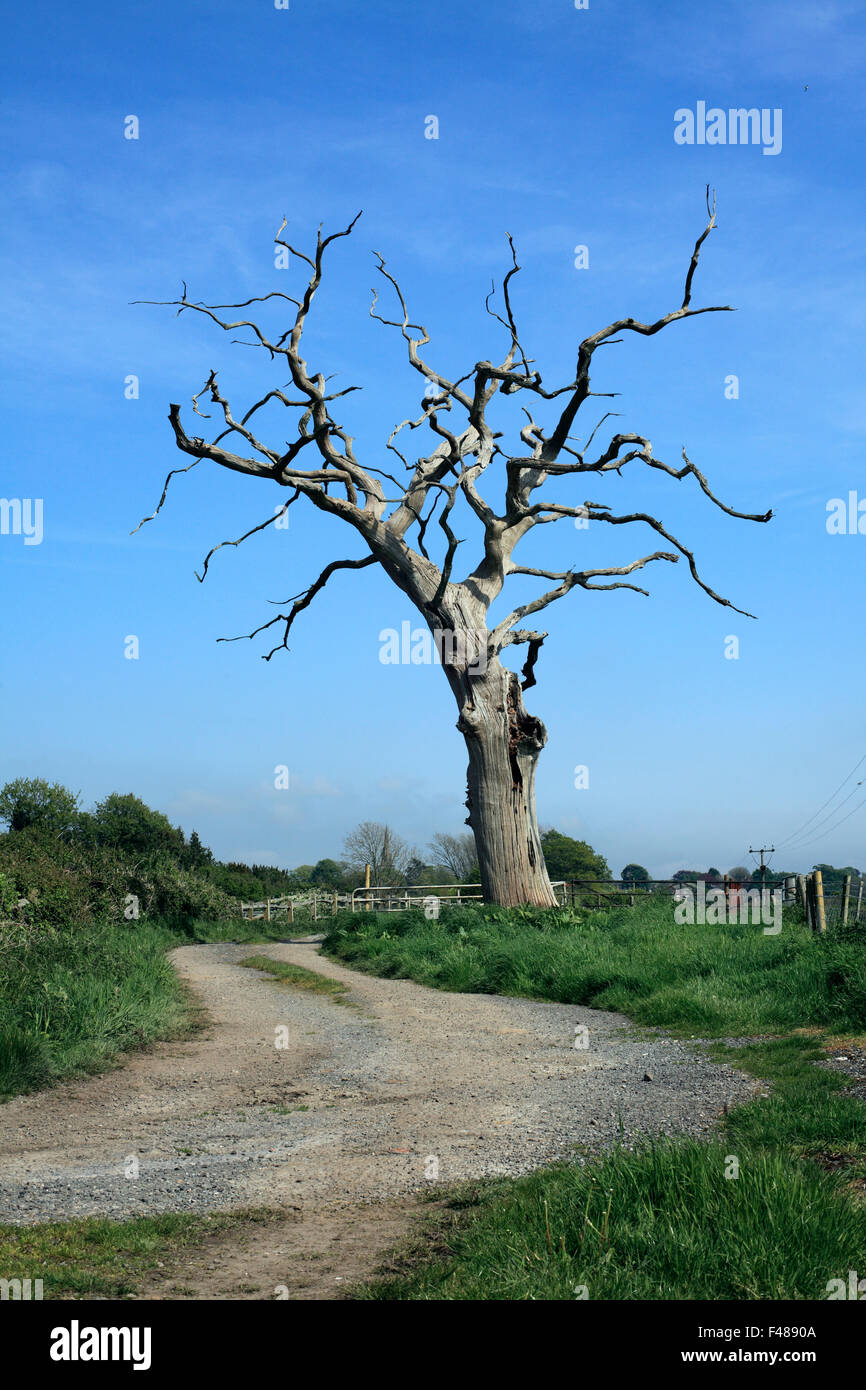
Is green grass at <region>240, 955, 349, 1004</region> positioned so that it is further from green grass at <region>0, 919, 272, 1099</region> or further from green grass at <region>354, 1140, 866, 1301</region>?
green grass at <region>354, 1140, 866, 1301</region>

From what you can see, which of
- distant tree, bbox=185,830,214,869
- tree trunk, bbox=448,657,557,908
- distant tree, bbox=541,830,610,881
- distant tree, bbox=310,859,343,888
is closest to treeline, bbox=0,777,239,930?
distant tree, bbox=185,830,214,869

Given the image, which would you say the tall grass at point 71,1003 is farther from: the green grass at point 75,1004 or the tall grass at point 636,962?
the tall grass at point 636,962

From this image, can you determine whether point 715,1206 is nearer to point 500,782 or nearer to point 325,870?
point 500,782

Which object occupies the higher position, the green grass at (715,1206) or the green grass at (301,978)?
the green grass at (715,1206)

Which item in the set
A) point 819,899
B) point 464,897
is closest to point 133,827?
point 464,897

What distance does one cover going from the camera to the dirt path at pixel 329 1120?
16.7 ft

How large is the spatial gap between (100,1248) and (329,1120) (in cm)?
281

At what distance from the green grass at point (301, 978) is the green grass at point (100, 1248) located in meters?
8.26

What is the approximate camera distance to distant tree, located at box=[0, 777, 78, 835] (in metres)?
42.2

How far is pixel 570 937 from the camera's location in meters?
15.0

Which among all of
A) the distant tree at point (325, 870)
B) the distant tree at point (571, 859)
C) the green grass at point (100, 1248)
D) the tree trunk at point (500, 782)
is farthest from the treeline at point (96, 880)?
the distant tree at point (325, 870)
